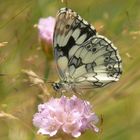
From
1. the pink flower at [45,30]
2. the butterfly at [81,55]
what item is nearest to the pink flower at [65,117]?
the butterfly at [81,55]

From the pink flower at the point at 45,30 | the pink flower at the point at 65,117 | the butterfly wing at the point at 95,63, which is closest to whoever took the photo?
the pink flower at the point at 65,117

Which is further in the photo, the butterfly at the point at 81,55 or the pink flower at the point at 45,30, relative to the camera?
the pink flower at the point at 45,30

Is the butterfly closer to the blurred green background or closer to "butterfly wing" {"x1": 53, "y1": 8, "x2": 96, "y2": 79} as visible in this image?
"butterfly wing" {"x1": 53, "y1": 8, "x2": 96, "y2": 79}

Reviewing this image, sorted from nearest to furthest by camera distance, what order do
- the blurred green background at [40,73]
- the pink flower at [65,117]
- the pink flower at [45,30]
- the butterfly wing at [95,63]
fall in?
the pink flower at [65,117], the butterfly wing at [95,63], the blurred green background at [40,73], the pink flower at [45,30]

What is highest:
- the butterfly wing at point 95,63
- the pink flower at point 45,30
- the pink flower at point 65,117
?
the pink flower at point 45,30

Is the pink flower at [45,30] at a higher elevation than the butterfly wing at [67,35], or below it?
higher

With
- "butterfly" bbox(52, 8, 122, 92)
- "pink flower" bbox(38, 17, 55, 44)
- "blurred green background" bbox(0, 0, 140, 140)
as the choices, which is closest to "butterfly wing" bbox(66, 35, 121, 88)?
"butterfly" bbox(52, 8, 122, 92)

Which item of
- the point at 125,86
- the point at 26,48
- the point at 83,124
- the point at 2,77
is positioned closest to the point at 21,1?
the point at 26,48

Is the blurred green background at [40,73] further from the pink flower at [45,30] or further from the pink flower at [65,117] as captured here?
the pink flower at [65,117]
